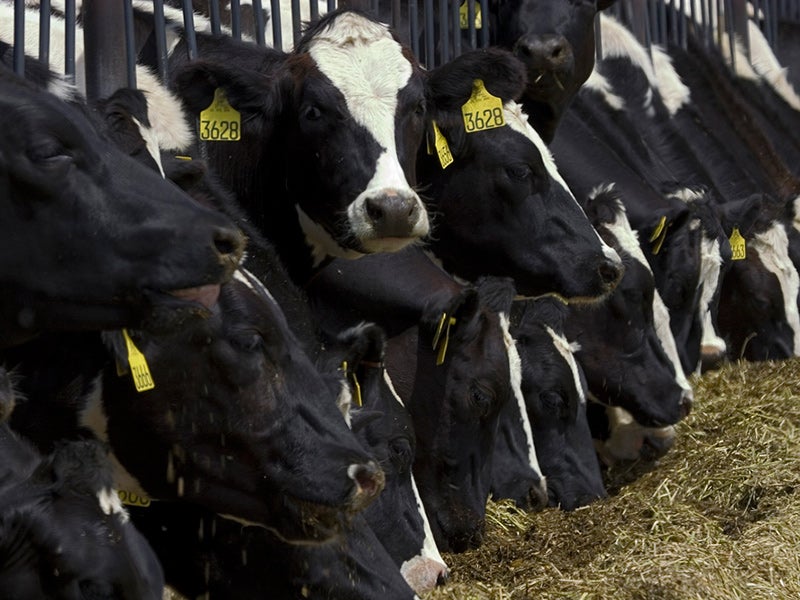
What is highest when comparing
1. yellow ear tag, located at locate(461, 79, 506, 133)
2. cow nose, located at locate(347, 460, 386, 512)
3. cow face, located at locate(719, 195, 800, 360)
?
yellow ear tag, located at locate(461, 79, 506, 133)

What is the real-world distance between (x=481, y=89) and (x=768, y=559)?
2.06 metres

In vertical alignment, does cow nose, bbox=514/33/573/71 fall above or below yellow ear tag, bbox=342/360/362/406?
above

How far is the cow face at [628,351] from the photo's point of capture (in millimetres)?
7168

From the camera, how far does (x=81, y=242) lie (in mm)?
3455

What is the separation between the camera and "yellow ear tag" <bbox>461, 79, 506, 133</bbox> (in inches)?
241

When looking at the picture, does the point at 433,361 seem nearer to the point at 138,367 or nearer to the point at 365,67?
the point at 365,67

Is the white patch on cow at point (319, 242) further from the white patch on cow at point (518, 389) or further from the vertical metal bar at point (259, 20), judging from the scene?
the vertical metal bar at point (259, 20)

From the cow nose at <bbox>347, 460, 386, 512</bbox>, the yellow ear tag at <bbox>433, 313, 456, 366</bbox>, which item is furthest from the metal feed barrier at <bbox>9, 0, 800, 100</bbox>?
the cow nose at <bbox>347, 460, 386, 512</bbox>

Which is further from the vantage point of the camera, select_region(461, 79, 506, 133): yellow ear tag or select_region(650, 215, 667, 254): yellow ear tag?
select_region(650, 215, 667, 254): yellow ear tag

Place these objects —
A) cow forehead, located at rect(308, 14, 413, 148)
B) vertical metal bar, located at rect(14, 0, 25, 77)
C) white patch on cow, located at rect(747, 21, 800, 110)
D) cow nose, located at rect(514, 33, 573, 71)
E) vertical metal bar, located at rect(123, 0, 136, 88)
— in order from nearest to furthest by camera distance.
→ vertical metal bar, located at rect(14, 0, 25, 77)
cow forehead, located at rect(308, 14, 413, 148)
vertical metal bar, located at rect(123, 0, 136, 88)
cow nose, located at rect(514, 33, 573, 71)
white patch on cow, located at rect(747, 21, 800, 110)

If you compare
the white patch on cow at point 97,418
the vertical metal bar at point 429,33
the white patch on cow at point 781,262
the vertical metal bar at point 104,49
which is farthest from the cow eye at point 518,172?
the white patch on cow at point 781,262

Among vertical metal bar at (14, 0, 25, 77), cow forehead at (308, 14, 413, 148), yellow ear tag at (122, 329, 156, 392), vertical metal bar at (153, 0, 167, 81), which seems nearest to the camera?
yellow ear tag at (122, 329, 156, 392)

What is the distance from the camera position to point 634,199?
8047 millimetres

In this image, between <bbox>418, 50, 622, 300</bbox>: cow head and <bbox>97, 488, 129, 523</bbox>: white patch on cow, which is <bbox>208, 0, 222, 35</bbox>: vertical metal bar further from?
<bbox>97, 488, 129, 523</bbox>: white patch on cow
